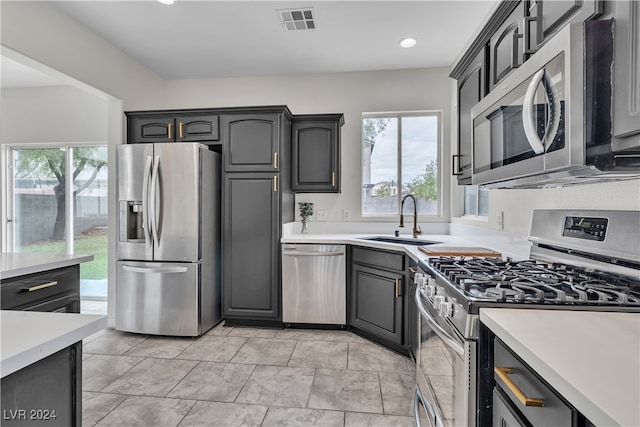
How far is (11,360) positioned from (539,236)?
6.94 feet

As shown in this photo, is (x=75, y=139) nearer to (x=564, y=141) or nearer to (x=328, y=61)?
(x=328, y=61)

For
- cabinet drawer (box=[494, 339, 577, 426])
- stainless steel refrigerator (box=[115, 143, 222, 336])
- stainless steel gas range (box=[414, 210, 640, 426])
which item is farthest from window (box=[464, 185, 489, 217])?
stainless steel refrigerator (box=[115, 143, 222, 336])

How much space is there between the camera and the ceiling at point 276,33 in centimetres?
255

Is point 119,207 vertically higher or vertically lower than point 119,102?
lower

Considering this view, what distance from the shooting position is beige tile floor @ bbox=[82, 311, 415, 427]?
6.11 feet

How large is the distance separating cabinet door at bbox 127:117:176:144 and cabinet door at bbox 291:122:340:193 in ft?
4.20

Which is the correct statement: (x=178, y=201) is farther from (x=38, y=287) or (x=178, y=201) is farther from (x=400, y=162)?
(x=400, y=162)

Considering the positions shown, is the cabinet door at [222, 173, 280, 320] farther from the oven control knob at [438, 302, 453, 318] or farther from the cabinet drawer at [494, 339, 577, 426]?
the cabinet drawer at [494, 339, 577, 426]

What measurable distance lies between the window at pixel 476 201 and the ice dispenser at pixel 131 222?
3203 millimetres

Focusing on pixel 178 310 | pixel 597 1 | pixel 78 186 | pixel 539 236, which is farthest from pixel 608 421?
pixel 78 186

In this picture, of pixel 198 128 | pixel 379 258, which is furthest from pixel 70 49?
pixel 379 258

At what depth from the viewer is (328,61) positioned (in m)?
3.46

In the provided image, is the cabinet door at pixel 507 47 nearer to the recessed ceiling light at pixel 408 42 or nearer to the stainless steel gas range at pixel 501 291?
the stainless steel gas range at pixel 501 291

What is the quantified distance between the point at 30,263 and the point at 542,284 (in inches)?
94.1
